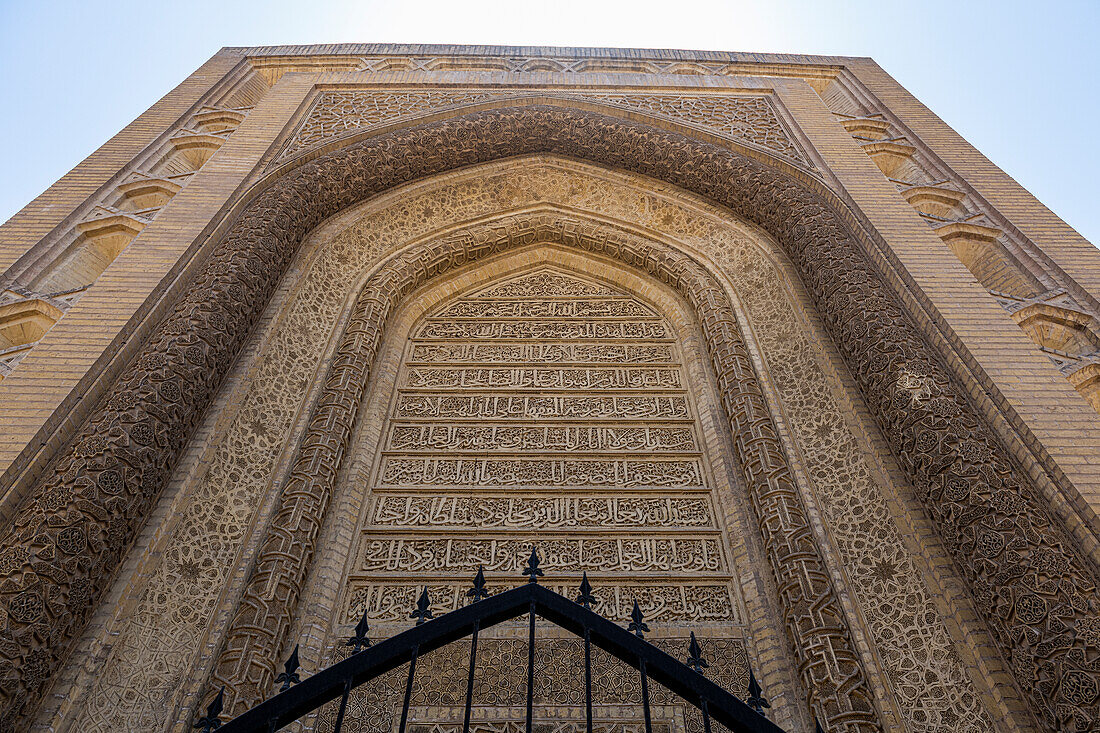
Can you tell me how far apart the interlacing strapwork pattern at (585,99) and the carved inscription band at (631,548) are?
1.13 meters

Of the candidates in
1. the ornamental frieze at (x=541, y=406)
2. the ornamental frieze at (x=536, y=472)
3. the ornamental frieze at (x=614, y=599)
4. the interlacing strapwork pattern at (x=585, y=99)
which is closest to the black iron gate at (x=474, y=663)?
the ornamental frieze at (x=614, y=599)

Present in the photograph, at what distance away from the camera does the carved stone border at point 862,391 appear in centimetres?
235

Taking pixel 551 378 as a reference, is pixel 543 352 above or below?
above

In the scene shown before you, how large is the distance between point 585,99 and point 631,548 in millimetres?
3645

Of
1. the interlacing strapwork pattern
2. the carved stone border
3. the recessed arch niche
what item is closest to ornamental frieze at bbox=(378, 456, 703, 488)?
the recessed arch niche

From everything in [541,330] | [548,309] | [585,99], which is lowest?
[541,330]

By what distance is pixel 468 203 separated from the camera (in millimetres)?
5512

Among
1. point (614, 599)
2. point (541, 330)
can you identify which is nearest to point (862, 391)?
point (614, 599)

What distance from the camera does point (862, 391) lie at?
11.9 ft

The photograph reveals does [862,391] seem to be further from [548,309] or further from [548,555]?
[548,309]

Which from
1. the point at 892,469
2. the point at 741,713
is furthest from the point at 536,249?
the point at 741,713

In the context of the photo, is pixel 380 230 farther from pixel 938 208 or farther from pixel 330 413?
pixel 938 208

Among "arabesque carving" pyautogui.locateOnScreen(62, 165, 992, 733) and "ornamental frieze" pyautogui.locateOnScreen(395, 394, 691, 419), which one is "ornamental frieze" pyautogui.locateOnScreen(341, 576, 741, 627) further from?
"ornamental frieze" pyautogui.locateOnScreen(395, 394, 691, 419)

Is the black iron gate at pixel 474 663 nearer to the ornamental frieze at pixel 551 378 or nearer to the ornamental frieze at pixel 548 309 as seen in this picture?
the ornamental frieze at pixel 551 378
